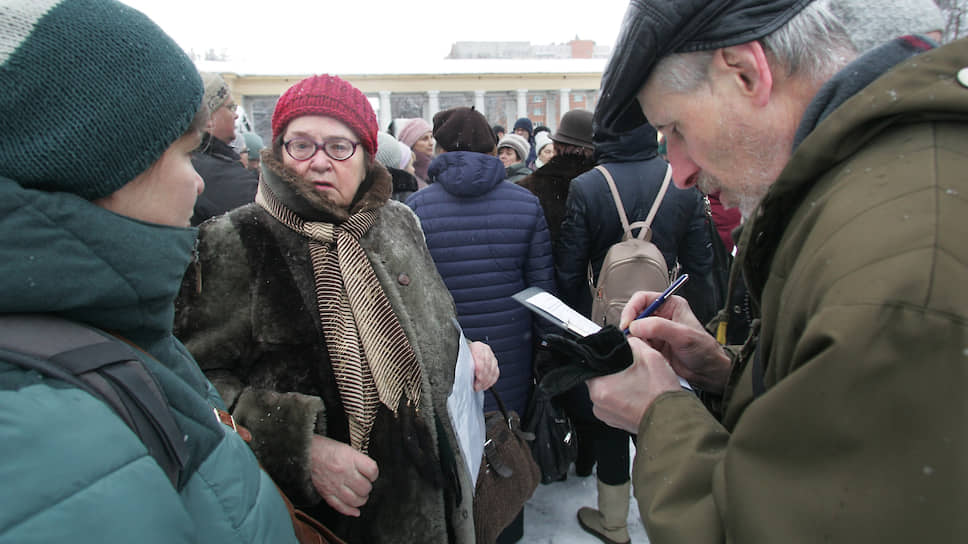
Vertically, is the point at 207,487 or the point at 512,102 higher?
the point at 207,487

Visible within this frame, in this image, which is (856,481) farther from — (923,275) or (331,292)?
(331,292)

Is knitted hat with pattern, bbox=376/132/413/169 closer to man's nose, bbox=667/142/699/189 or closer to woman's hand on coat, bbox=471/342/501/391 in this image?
woman's hand on coat, bbox=471/342/501/391

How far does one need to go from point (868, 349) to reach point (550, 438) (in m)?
2.26

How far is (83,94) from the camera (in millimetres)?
720

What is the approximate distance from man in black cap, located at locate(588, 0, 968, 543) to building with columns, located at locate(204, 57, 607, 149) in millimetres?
29660

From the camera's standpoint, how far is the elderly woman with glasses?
1421mm

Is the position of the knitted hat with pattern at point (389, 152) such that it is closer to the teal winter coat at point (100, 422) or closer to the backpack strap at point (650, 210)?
the backpack strap at point (650, 210)

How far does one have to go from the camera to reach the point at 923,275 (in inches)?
20.3

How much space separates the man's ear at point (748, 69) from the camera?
90 cm

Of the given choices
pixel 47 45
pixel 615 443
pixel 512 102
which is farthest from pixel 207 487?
pixel 512 102

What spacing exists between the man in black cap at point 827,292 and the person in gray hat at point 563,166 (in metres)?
2.32

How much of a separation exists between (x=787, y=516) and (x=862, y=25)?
81 centimetres

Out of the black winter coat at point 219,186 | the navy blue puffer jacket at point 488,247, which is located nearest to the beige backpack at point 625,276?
the navy blue puffer jacket at point 488,247

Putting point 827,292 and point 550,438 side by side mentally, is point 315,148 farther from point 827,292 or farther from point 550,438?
point 550,438
